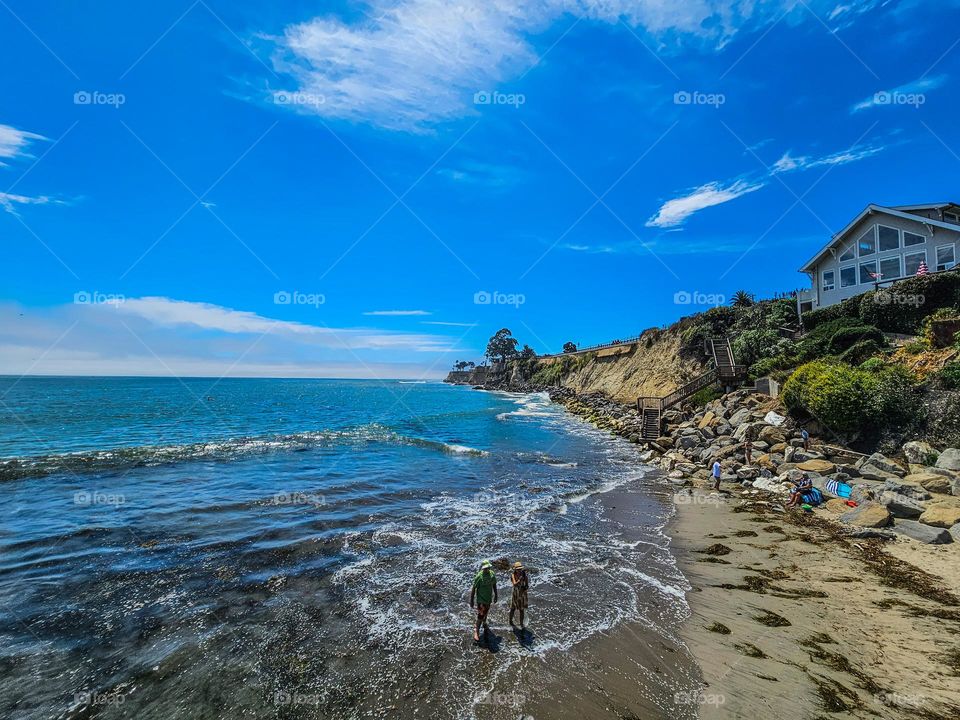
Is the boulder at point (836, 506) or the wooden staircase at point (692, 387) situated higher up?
the wooden staircase at point (692, 387)

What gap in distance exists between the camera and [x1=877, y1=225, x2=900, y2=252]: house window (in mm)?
33781

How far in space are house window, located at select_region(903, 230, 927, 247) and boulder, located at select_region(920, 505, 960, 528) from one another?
27.9 meters

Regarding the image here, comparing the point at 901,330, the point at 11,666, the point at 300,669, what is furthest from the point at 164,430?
the point at 901,330

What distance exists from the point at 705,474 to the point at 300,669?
23.5m

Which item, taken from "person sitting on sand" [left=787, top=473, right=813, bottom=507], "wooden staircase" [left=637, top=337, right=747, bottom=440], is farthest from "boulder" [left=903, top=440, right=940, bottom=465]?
"wooden staircase" [left=637, top=337, right=747, bottom=440]

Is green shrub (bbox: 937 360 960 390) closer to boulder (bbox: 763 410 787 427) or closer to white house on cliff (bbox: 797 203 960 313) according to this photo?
boulder (bbox: 763 410 787 427)

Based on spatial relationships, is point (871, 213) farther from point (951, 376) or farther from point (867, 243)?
point (951, 376)

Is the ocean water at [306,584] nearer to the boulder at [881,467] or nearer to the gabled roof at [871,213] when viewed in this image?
the boulder at [881,467]

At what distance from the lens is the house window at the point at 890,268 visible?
33.7m

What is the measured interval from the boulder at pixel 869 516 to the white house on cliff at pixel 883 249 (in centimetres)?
2646

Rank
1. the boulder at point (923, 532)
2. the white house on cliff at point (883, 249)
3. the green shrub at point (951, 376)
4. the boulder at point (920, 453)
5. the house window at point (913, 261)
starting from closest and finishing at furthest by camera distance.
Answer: the boulder at point (923, 532)
the boulder at point (920, 453)
the green shrub at point (951, 376)
the white house on cliff at point (883, 249)
the house window at point (913, 261)

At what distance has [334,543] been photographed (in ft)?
51.6

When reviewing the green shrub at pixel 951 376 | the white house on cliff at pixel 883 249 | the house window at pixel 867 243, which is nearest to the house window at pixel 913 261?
the white house on cliff at pixel 883 249

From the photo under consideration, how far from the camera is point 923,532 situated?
13.7 meters
